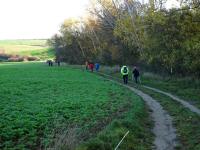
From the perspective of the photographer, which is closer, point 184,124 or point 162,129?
point 162,129

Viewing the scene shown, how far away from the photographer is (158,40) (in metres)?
32.4

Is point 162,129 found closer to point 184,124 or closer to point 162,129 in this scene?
point 162,129

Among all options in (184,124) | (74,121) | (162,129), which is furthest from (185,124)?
(74,121)

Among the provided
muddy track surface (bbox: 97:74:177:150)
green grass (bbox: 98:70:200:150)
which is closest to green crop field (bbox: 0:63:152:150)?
muddy track surface (bbox: 97:74:177:150)

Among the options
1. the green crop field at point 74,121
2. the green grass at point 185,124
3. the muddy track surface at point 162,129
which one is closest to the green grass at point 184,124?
the green grass at point 185,124

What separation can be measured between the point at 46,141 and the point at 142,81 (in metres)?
28.2

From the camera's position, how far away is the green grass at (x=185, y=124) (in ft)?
46.9

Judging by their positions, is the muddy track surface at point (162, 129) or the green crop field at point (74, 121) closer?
the muddy track surface at point (162, 129)

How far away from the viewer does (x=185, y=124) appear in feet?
57.7

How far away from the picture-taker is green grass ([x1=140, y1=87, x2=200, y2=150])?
14.3 m

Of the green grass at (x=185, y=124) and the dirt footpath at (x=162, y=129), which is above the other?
the green grass at (x=185, y=124)

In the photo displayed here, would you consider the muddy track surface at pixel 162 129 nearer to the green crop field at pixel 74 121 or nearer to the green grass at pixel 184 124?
the green grass at pixel 184 124

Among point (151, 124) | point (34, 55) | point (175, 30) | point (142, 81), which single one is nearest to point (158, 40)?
point (175, 30)

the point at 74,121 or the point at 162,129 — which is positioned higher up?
the point at 162,129
